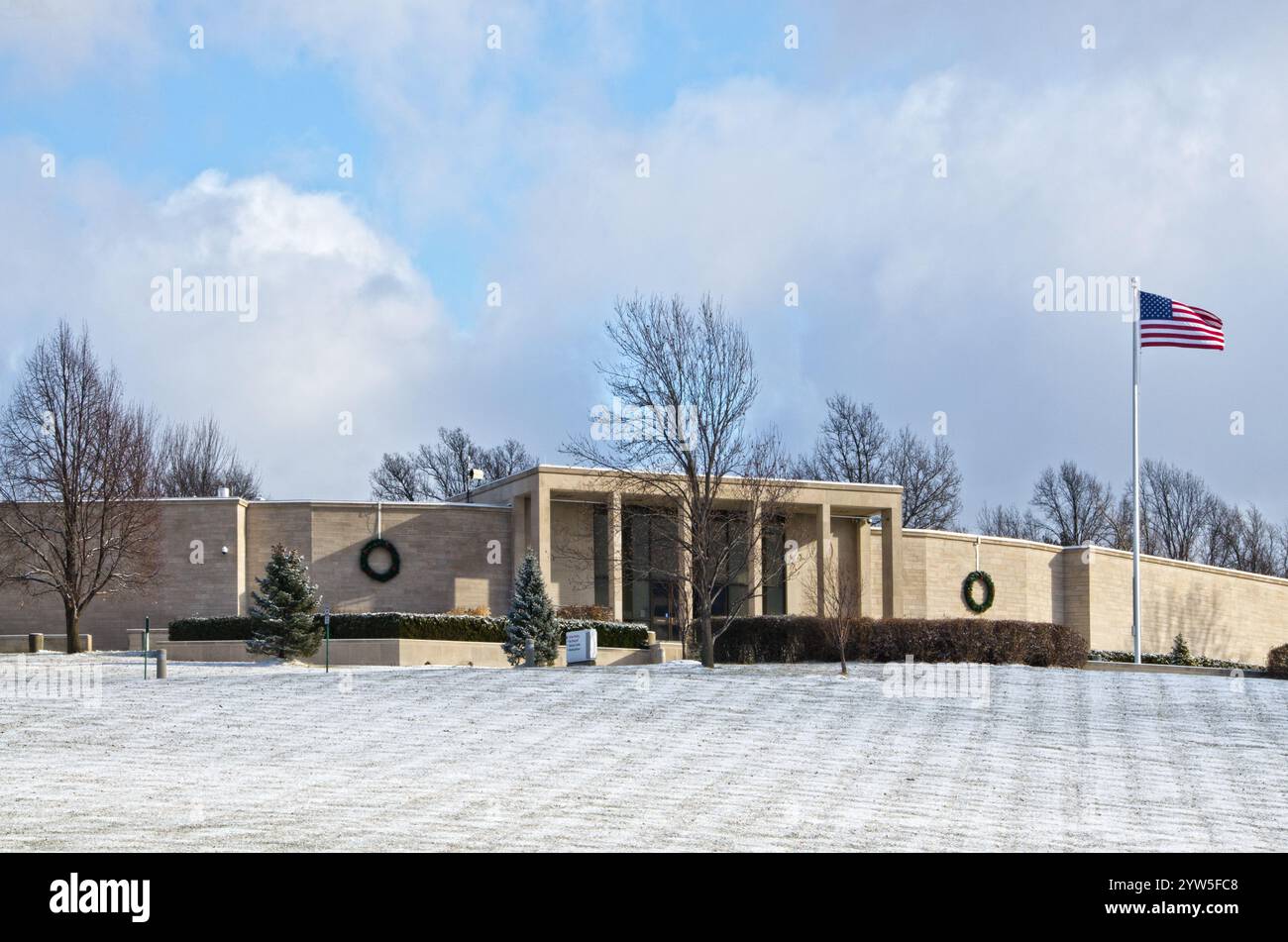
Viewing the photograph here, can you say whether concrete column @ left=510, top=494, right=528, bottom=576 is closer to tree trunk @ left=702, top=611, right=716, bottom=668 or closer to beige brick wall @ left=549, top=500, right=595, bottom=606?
beige brick wall @ left=549, top=500, right=595, bottom=606

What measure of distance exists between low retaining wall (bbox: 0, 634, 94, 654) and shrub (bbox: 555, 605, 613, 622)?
12.7 metres

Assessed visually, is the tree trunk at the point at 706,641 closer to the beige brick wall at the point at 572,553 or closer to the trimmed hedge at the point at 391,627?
the trimmed hedge at the point at 391,627

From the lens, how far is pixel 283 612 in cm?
3112

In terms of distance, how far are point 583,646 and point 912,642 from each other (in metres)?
7.16

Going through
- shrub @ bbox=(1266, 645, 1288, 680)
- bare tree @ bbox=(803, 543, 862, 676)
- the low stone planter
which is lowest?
the low stone planter

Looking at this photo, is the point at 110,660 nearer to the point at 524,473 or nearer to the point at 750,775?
the point at 524,473

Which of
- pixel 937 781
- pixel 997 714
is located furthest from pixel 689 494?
pixel 937 781

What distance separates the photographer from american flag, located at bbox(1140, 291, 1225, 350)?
3198cm

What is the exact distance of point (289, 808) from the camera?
41.2 feet

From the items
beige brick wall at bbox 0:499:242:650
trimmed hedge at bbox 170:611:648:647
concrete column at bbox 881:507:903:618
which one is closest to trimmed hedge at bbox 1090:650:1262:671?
concrete column at bbox 881:507:903:618

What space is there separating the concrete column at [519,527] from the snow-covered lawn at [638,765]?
51.4ft

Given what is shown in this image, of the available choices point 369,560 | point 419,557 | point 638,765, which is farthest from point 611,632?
point 638,765

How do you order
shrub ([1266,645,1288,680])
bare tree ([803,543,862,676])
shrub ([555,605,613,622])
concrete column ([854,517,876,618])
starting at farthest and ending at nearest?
concrete column ([854,517,876,618]), shrub ([555,605,613,622]), shrub ([1266,645,1288,680]), bare tree ([803,543,862,676])

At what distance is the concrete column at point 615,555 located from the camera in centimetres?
3778
